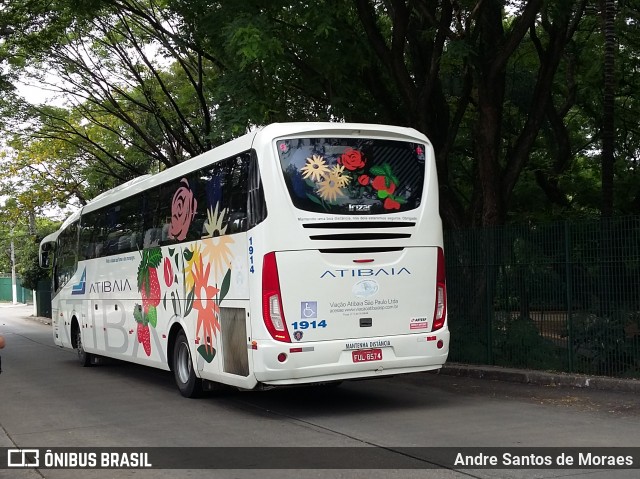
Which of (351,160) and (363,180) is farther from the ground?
(351,160)

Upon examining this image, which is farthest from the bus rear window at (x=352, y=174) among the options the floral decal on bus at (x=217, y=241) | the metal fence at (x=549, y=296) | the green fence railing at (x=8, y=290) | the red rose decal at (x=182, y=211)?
the green fence railing at (x=8, y=290)

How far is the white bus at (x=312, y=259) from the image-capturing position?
941cm

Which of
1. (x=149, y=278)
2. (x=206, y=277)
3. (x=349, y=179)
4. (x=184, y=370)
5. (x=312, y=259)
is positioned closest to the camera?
(x=312, y=259)

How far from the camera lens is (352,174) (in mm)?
9953

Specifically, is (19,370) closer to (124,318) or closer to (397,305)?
(124,318)

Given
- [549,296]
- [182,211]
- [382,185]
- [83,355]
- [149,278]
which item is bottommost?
[83,355]

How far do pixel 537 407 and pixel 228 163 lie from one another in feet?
17.4

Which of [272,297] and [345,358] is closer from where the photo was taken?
[272,297]

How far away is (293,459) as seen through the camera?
7.36m

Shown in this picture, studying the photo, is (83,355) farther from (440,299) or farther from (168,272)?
(440,299)

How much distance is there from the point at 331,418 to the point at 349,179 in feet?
10.1

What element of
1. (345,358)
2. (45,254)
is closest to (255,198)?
(345,358)

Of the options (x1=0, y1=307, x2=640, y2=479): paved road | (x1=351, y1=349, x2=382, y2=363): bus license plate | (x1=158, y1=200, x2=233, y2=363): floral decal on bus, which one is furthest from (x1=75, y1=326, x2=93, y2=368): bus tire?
(x1=351, y1=349, x2=382, y2=363): bus license plate

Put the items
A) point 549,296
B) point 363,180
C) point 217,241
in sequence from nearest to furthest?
1. point 363,180
2. point 217,241
3. point 549,296
